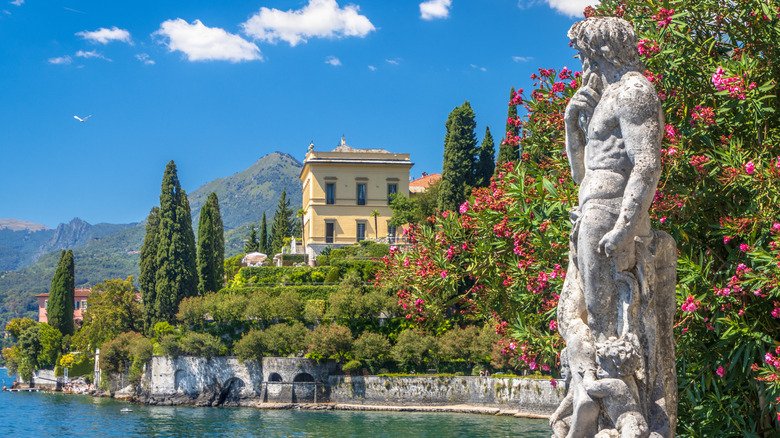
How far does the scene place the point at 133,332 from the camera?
48844mm

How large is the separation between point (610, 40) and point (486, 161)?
40725 mm

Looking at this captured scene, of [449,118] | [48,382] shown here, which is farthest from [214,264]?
[48,382]

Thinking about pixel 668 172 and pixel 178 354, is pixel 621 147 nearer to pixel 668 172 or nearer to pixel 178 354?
pixel 668 172

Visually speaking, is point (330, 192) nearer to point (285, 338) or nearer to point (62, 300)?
point (285, 338)

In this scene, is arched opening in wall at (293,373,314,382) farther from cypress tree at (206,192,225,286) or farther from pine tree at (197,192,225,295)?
cypress tree at (206,192,225,286)

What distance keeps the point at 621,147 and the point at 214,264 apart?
151 feet

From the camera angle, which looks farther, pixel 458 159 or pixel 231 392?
pixel 458 159

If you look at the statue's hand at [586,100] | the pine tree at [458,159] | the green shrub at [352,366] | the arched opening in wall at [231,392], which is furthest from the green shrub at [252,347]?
the statue's hand at [586,100]

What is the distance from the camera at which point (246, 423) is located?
107 feet

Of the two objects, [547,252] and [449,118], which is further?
[449,118]

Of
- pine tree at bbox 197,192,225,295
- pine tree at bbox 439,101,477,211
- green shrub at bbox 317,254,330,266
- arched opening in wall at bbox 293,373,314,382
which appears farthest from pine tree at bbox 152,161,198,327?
pine tree at bbox 439,101,477,211

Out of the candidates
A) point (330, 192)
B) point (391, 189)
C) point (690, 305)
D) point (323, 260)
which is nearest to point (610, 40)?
point (690, 305)

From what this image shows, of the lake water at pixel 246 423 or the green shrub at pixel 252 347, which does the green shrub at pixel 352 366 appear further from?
the green shrub at pixel 252 347

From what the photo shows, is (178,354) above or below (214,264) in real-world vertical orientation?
below
